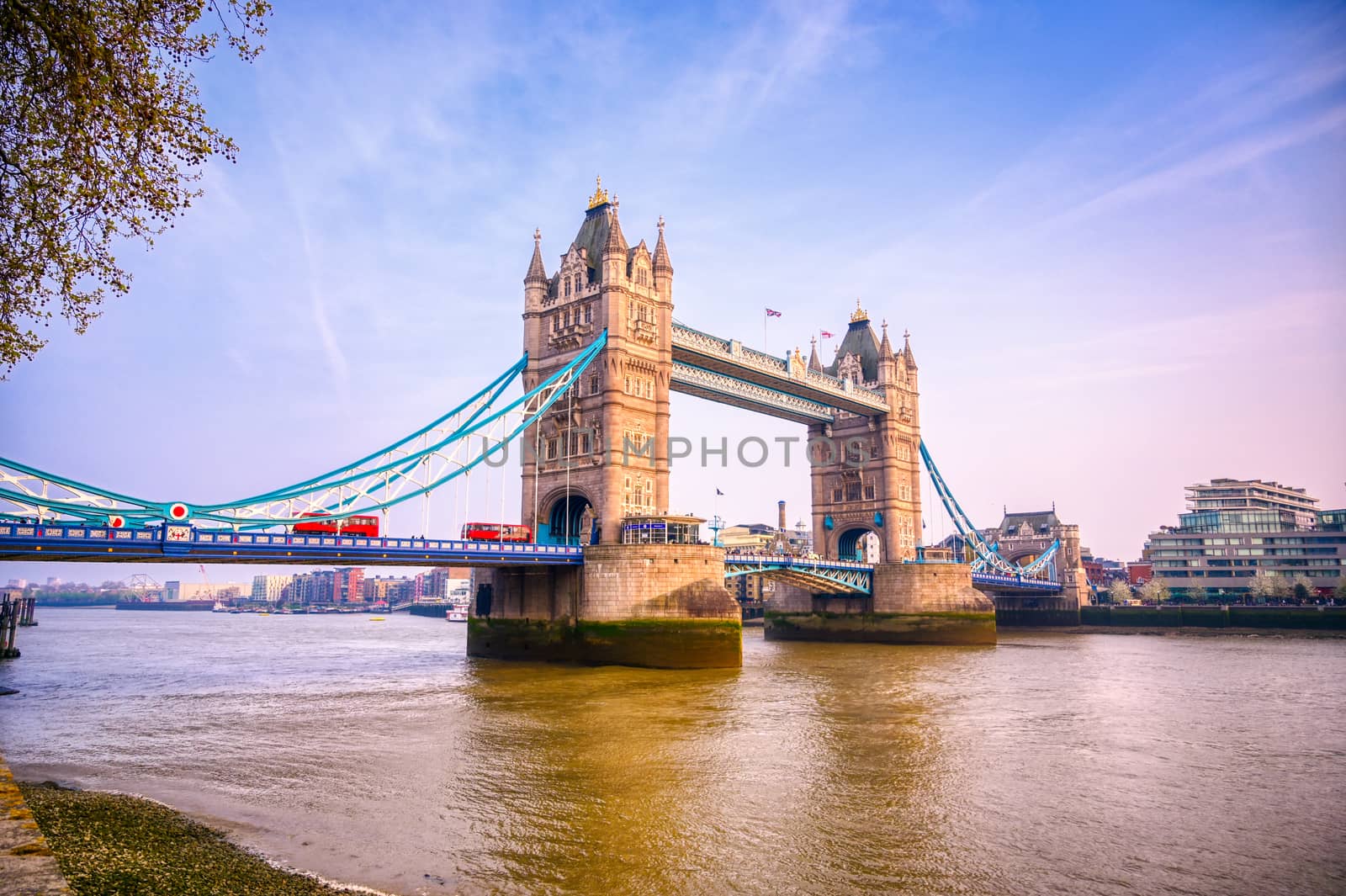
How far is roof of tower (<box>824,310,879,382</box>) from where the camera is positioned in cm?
7594

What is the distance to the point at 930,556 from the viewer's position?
8188 centimetres

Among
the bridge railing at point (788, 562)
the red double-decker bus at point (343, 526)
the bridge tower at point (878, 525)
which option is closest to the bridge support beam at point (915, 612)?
the bridge tower at point (878, 525)

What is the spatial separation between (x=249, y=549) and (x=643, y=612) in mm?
18273

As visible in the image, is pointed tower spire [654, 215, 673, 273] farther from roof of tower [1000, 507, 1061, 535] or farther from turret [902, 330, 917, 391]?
roof of tower [1000, 507, 1061, 535]

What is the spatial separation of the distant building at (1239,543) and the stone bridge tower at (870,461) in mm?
48917

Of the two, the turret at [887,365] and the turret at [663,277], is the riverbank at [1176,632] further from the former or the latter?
the turret at [663,277]

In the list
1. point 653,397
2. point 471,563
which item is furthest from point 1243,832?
point 653,397

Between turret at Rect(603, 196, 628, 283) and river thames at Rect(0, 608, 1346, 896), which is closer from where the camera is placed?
river thames at Rect(0, 608, 1346, 896)

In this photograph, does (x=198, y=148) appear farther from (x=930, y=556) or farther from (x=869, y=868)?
(x=930, y=556)

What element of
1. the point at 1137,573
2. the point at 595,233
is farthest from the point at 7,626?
the point at 1137,573

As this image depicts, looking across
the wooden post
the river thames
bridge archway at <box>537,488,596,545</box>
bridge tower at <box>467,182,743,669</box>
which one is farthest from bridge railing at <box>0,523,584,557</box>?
the wooden post

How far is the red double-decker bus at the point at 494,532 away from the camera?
43.4 metres

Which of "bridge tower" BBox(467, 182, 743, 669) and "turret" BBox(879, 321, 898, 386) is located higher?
"turret" BBox(879, 321, 898, 386)

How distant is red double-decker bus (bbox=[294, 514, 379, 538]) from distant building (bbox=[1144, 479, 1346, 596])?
318 feet
